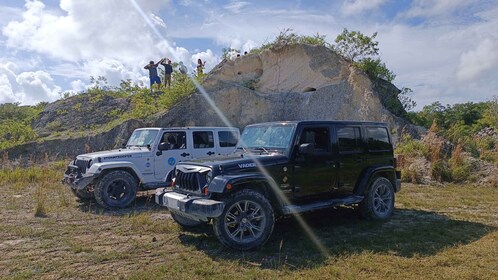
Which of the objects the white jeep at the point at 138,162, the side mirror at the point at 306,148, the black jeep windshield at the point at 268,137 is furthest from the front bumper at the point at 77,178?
the side mirror at the point at 306,148

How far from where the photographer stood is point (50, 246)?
623 cm

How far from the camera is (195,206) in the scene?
570 cm

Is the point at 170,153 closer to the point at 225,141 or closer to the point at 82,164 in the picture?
the point at 225,141

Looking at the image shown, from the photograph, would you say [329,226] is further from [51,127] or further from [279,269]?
[51,127]

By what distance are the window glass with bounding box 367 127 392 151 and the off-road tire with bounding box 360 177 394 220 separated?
0.62m

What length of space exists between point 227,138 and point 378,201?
4319 mm

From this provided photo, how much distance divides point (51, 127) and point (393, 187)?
19.2 metres

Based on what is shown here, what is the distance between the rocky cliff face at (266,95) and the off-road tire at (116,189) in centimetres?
984

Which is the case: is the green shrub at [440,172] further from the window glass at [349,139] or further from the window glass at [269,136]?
the window glass at [269,136]

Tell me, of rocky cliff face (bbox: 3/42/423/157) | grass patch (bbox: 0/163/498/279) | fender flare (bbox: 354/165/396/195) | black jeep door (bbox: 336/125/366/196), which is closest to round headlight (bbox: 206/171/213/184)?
grass patch (bbox: 0/163/498/279)

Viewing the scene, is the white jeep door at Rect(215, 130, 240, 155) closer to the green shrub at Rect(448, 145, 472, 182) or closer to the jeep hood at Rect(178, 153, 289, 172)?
the jeep hood at Rect(178, 153, 289, 172)

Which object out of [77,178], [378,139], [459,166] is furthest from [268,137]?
[459,166]

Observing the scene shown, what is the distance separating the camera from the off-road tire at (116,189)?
9.04 metres

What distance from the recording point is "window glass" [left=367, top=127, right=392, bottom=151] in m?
7.86
